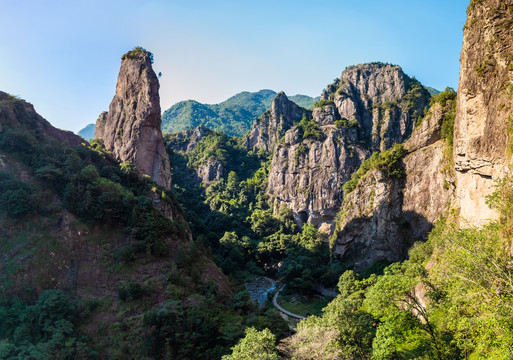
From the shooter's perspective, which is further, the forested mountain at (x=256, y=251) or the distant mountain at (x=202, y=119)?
the distant mountain at (x=202, y=119)

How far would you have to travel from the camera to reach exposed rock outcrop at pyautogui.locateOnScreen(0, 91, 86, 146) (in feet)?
115

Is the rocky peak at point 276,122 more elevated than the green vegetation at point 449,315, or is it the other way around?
the rocky peak at point 276,122

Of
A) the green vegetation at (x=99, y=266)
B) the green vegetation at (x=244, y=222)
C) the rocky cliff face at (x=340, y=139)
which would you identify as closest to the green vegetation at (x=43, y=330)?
the green vegetation at (x=99, y=266)

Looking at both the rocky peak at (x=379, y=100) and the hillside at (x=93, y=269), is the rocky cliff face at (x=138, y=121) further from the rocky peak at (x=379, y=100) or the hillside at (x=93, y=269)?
the rocky peak at (x=379, y=100)

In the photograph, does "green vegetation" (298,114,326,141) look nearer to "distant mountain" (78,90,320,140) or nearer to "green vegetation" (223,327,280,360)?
"green vegetation" (223,327,280,360)

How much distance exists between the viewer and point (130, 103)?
47.2 metres

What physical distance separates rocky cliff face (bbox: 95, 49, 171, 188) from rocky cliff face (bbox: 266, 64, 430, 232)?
1633 inches

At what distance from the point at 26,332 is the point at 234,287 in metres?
19.5

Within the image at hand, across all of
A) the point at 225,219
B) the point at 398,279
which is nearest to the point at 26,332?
the point at 398,279

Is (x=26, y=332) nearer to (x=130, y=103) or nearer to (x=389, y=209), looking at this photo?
(x=130, y=103)

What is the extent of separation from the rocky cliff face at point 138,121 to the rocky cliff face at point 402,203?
32.2 metres

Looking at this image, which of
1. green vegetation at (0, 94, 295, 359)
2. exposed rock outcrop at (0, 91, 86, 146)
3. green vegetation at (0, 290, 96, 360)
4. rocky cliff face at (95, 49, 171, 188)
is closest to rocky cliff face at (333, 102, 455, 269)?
green vegetation at (0, 94, 295, 359)

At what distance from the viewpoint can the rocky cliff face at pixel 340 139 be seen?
7594cm

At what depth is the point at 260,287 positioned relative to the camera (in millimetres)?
53219
